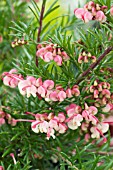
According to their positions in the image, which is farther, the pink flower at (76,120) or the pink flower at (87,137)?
the pink flower at (87,137)

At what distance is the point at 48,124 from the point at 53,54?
0.32 ft

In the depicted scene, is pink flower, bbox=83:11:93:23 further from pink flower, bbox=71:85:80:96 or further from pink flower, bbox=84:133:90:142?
pink flower, bbox=84:133:90:142

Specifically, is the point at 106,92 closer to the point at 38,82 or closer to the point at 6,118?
the point at 38,82

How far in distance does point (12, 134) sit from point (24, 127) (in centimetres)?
3

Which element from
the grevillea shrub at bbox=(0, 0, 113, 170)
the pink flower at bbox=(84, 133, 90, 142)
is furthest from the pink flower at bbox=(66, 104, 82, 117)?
the pink flower at bbox=(84, 133, 90, 142)

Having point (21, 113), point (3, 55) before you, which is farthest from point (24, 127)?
point (3, 55)

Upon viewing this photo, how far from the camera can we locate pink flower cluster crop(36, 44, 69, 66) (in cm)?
48

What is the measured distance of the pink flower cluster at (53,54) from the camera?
476 millimetres

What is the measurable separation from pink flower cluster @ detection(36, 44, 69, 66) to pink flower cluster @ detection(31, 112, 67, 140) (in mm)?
81

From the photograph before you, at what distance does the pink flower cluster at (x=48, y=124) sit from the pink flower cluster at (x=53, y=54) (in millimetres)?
81

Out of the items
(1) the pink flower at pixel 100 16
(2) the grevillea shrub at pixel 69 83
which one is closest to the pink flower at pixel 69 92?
(2) the grevillea shrub at pixel 69 83

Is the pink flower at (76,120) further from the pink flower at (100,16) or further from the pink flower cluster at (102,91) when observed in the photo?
the pink flower at (100,16)

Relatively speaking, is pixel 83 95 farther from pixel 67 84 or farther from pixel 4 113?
pixel 4 113

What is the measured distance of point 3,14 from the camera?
835mm
